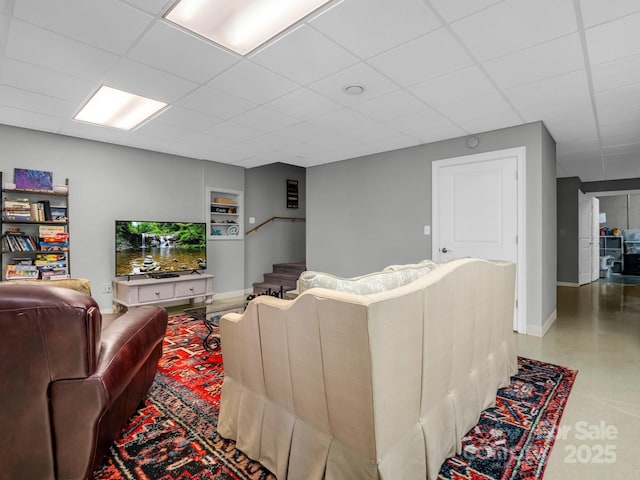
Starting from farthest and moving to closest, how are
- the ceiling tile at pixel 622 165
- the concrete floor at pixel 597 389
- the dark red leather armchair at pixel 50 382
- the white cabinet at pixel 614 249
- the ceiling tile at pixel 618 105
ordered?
the white cabinet at pixel 614 249, the ceiling tile at pixel 622 165, the ceiling tile at pixel 618 105, the concrete floor at pixel 597 389, the dark red leather armchair at pixel 50 382

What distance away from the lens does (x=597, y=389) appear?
2.40m

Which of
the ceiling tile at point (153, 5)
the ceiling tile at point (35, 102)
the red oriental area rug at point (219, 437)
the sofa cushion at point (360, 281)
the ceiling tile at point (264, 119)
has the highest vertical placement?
the ceiling tile at point (35, 102)

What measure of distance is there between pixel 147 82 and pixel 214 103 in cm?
61

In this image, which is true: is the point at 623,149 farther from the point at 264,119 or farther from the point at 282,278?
the point at 282,278

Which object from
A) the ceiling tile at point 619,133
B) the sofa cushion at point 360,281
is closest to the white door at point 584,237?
the ceiling tile at point 619,133

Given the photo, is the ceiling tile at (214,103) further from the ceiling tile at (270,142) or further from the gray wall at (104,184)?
the gray wall at (104,184)

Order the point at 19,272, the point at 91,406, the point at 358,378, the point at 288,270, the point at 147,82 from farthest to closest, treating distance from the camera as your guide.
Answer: the point at 288,270
the point at 19,272
the point at 147,82
the point at 91,406
the point at 358,378

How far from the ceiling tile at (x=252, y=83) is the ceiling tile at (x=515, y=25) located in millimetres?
1356

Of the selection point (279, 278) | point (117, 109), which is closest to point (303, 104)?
point (117, 109)

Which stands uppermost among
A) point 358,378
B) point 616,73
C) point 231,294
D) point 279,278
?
point 616,73

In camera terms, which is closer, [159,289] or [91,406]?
[91,406]

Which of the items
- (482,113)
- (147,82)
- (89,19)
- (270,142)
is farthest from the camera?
(270,142)

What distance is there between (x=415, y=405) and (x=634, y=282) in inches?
391

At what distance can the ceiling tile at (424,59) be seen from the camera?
218 cm
